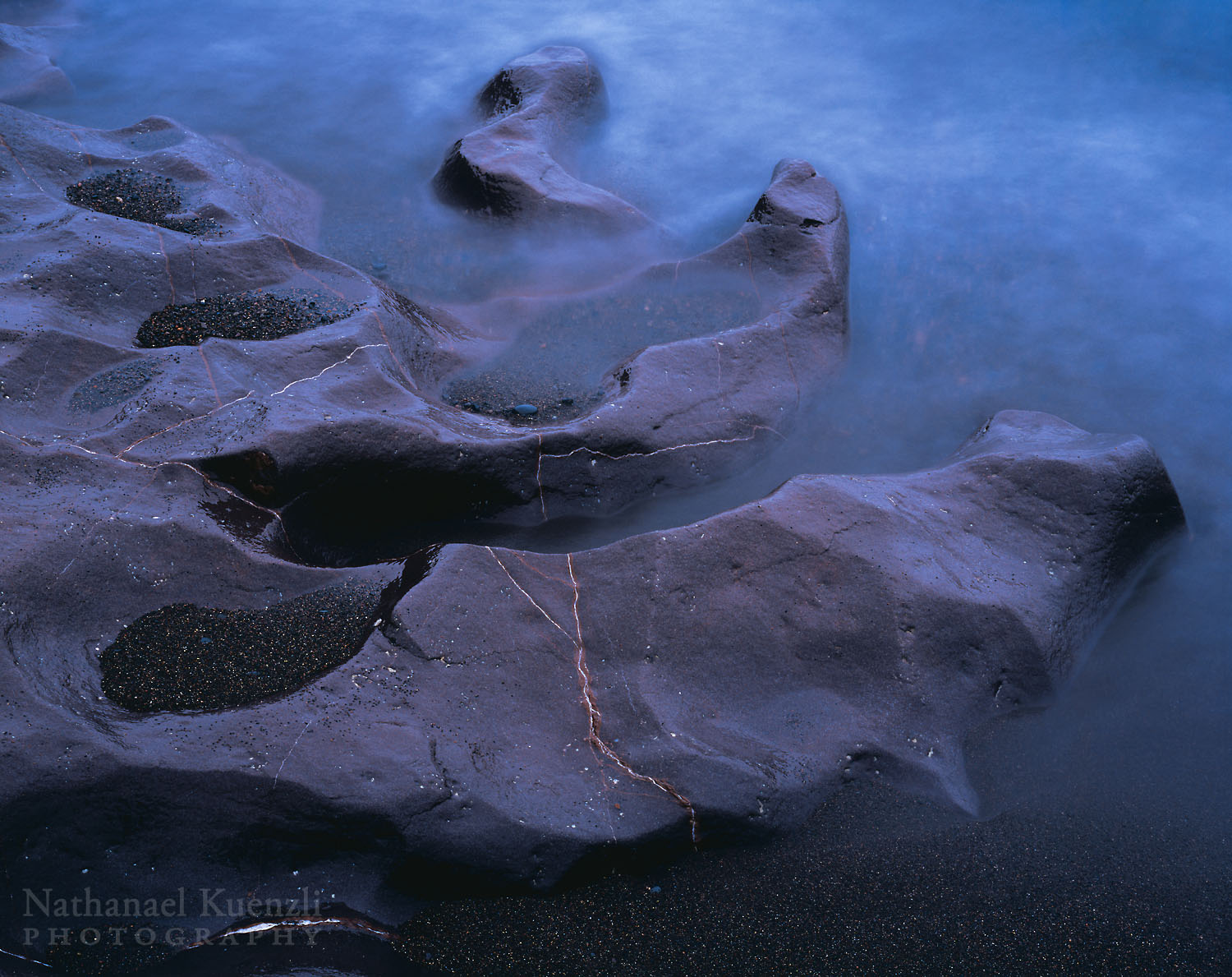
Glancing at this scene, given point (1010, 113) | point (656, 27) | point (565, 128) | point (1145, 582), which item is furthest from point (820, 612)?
point (656, 27)

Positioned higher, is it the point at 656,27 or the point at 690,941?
the point at 656,27

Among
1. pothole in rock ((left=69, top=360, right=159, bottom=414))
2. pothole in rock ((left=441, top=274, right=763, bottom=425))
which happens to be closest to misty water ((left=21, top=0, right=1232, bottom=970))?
pothole in rock ((left=441, top=274, right=763, bottom=425))

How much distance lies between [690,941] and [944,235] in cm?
462

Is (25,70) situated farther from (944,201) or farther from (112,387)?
(944,201)

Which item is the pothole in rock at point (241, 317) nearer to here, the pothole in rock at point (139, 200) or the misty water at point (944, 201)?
the pothole in rock at point (139, 200)

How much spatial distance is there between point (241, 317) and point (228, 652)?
6.44ft

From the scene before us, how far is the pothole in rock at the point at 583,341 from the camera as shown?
4410 millimetres

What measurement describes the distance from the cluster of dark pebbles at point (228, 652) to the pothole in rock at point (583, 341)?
1.53 meters

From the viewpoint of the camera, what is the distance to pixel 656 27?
7785 millimetres

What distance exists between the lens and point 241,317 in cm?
425

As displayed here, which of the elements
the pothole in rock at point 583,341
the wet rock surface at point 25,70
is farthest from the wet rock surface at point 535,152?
the wet rock surface at point 25,70

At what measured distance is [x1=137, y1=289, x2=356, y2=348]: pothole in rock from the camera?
4.14 metres

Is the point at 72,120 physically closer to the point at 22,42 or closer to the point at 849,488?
the point at 22,42

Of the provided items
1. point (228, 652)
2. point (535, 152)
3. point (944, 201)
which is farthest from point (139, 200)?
point (944, 201)
